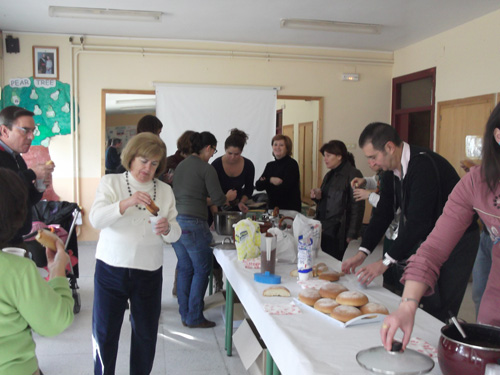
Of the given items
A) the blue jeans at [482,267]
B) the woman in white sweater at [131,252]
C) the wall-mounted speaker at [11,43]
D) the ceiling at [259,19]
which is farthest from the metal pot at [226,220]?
the wall-mounted speaker at [11,43]

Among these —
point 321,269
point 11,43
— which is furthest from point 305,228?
point 11,43

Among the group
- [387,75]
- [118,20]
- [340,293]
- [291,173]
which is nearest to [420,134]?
[387,75]

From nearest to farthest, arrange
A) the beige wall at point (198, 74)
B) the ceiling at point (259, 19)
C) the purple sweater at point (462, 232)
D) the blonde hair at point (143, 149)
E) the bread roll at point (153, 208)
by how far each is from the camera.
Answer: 1. the purple sweater at point (462, 232)
2. the bread roll at point (153, 208)
3. the blonde hair at point (143, 149)
4. the ceiling at point (259, 19)
5. the beige wall at point (198, 74)

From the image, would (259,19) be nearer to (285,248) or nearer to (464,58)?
(464,58)

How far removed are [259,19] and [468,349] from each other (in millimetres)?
5152

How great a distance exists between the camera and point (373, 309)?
173 centimetres

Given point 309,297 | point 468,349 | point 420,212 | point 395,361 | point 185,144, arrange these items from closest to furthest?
1. point 468,349
2. point 395,361
3. point 309,297
4. point 420,212
5. point 185,144

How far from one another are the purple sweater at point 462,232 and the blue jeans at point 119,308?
1308 mm

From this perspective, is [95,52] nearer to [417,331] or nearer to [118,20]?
[118,20]

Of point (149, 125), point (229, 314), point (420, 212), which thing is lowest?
point (229, 314)

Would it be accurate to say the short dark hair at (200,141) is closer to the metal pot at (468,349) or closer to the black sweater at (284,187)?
the black sweater at (284,187)

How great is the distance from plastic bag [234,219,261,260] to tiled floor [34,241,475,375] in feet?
2.44

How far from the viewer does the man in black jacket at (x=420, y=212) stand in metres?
1.98

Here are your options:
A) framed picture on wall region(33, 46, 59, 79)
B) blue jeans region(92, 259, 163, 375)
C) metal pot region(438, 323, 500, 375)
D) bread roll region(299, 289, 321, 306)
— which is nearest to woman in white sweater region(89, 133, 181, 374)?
blue jeans region(92, 259, 163, 375)
